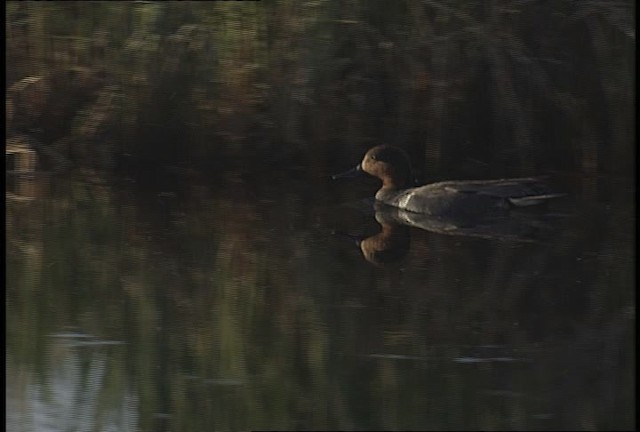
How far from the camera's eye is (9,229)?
25.2 ft

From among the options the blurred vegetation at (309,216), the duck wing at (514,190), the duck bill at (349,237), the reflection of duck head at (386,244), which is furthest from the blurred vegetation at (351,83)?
the duck bill at (349,237)

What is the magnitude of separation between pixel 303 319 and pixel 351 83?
3.32 metres

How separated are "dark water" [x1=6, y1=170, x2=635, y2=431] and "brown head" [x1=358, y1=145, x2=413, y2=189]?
0.30 m

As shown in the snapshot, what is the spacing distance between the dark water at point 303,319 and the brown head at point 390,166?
299mm

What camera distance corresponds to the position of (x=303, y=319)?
19.4 ft

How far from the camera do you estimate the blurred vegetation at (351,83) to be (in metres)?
8.91

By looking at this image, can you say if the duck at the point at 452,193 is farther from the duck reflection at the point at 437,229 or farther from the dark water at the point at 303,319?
the dark water at the point at 303,319

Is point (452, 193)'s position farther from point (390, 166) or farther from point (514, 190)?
point (390, 166)

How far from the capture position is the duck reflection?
24.1 feet

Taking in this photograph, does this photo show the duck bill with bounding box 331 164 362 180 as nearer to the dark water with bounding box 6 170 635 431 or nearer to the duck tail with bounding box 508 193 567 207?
the dark water with bounding box 6 170 635 431

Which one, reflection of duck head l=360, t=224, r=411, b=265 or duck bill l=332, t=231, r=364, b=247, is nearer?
reflection of duck head l=360, t=224, r=411, b=265

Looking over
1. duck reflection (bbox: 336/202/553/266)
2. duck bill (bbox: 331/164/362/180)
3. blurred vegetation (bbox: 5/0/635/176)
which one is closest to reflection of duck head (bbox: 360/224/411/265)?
duck reflection (bbox: 336/202/553/266)

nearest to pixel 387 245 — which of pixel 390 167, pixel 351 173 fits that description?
pixel 390 167

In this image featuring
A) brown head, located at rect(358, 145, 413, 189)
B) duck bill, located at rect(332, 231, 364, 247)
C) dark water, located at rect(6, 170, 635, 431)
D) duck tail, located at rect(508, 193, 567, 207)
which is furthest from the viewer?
brown head, located at rect(358, 145, 413, 189)
